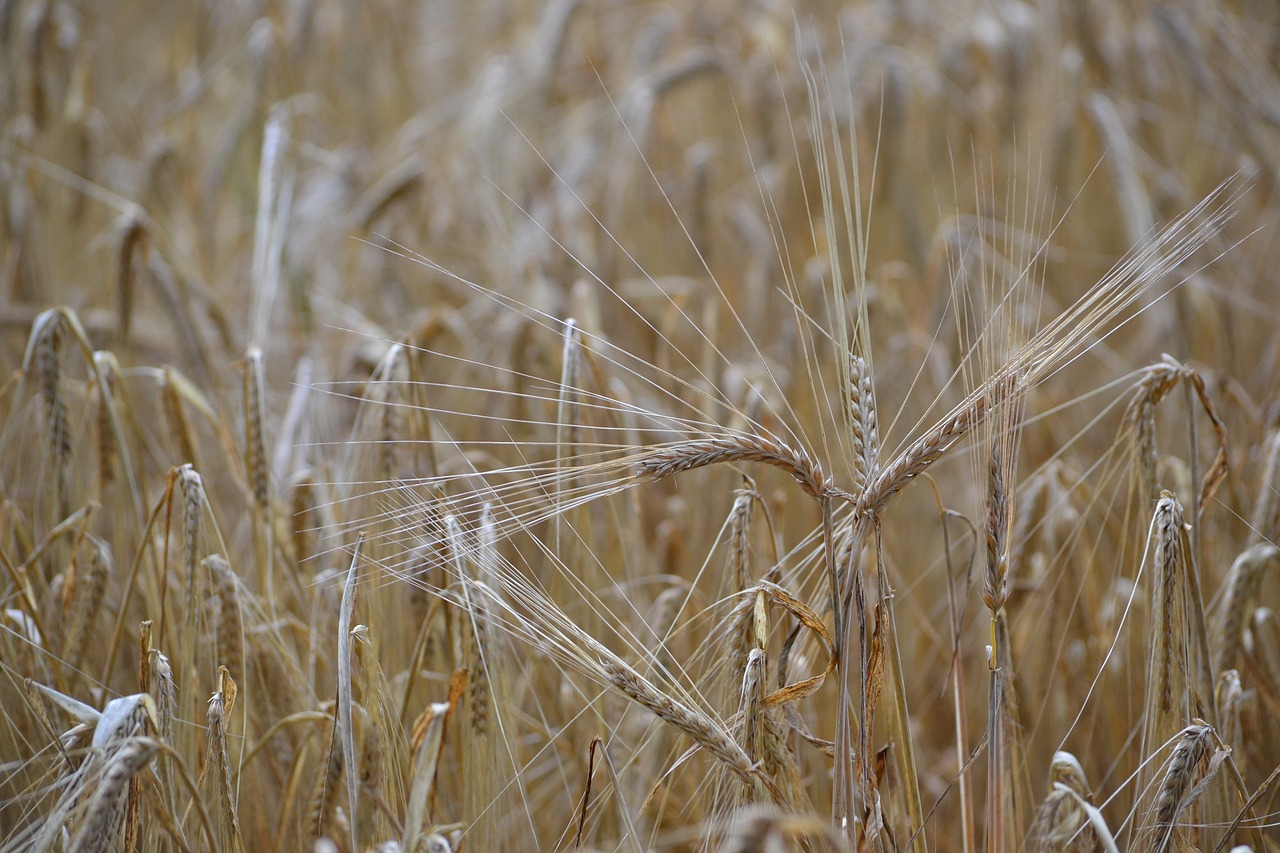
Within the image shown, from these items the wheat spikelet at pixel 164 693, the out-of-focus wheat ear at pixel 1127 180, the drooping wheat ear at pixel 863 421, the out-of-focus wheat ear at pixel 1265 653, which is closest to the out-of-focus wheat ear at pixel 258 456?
the wheat spikelet at pixel 164 693

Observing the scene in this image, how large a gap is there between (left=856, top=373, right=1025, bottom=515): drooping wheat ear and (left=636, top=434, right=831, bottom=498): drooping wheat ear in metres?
0.04

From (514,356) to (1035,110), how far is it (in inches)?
58.3

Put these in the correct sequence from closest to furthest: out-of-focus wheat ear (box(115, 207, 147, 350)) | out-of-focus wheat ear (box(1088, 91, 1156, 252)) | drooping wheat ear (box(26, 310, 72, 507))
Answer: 1. drooping wheat ear (box(26, 310, 72, 507))
2. out-of-focus wheat ear (box(115, 207, 147, 350))
3. out-of-focus wheat ear (box(1088, 91, 1156, 252))

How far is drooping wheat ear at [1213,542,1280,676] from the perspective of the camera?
108cm

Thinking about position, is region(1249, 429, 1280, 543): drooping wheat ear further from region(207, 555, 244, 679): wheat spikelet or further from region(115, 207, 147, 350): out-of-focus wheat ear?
region(115, 207, 147, 350): out-of-focus wheat ear

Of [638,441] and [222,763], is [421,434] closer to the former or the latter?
[638,441]

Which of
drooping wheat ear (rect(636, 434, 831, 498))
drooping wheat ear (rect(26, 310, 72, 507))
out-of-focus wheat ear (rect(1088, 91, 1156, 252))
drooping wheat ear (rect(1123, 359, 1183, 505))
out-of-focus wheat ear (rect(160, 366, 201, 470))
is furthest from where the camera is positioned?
out-of-focus wheat ear (rect(1088, 91, 1156, 252))

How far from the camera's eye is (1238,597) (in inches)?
42.6

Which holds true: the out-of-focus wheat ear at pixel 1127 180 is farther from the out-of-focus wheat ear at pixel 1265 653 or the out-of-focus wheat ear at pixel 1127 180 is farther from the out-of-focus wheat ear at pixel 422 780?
the out-of-focus wheat ear at pixel 422 780

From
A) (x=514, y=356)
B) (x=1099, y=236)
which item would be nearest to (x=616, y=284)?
(x=514, y=356)

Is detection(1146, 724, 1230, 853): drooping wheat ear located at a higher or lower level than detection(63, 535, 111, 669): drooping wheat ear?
lower

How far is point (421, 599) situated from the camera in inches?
47.2

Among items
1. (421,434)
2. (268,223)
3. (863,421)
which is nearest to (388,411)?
(421,434)

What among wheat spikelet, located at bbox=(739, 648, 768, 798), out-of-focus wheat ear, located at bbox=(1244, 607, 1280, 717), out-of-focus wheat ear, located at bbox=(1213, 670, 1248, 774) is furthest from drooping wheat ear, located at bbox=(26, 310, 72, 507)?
out-of-focus wheat ear, located at bbox=(1244, 607, 1280, 717)
